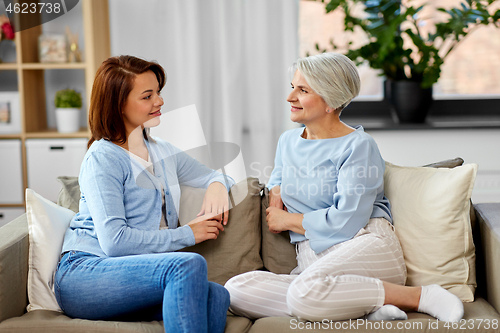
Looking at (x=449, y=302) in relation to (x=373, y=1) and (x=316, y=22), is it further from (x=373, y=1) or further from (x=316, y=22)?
(x=316, y=22)

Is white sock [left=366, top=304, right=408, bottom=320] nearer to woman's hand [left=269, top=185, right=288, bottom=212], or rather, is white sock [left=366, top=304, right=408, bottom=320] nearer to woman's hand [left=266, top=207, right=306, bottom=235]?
woman's hand [left=266, top=207, right=306, bottom=235]

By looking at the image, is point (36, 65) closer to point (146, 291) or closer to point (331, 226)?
point (146, 291)

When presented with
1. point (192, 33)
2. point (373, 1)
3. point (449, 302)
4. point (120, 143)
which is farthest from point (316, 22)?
point (449, 302)

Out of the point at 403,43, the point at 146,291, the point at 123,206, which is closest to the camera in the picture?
the point at 146,291

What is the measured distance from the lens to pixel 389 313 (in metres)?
1.37

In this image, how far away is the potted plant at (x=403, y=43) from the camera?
245 centimetres

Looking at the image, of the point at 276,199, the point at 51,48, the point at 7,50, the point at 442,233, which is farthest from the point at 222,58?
the point at 442,233

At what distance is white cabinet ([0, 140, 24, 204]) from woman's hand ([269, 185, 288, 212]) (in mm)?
1615

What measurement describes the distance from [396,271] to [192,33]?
71.7 inches

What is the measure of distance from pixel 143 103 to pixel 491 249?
118 cm

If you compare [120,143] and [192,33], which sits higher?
[192,33]

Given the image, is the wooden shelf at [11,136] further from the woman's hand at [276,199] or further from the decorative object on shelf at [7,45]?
the woman's hand at [276,199]

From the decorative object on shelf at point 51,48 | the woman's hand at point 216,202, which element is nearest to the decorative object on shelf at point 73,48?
the decorative object on shelf at point 51,48

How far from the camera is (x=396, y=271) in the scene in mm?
1524
